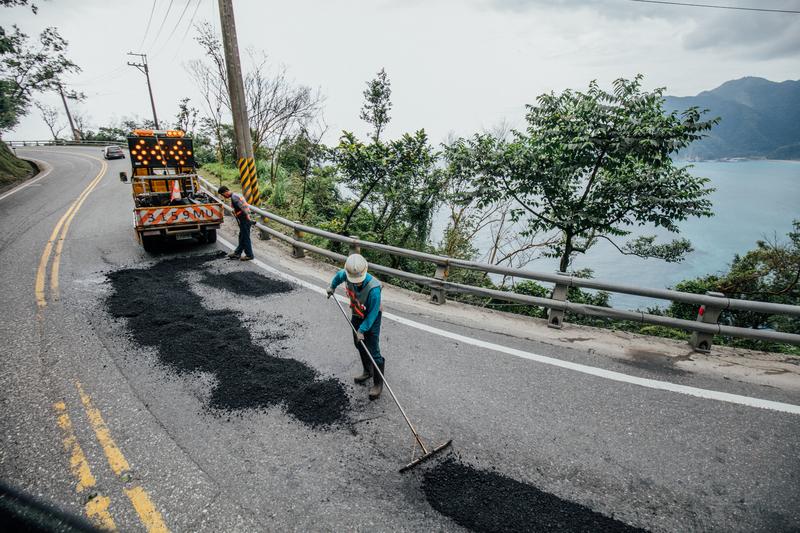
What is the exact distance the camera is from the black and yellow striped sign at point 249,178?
1137cm

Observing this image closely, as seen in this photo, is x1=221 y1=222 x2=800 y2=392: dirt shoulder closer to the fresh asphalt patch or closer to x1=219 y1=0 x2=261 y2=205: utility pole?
the fresh asphalt patch

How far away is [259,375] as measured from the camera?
4398 mm

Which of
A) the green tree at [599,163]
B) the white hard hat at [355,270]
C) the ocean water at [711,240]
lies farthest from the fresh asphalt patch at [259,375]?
the ocean water at [711,240]

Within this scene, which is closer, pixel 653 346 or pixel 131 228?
pixel 653 346

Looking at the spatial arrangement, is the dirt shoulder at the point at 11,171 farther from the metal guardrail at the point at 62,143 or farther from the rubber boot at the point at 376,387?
Answer: the metal guardrail at the point at 62,143

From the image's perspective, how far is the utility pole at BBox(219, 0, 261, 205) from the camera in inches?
400

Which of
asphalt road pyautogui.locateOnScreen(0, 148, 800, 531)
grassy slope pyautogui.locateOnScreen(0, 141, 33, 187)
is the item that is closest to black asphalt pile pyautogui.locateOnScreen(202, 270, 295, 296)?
asphalt road pyautogui.locateOnScreen(0, 148, 800, 531)

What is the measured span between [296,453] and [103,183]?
75.3ft

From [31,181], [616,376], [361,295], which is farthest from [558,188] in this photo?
[31,181]

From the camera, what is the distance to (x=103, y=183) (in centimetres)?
1977

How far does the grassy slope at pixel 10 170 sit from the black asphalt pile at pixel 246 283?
1870 cm

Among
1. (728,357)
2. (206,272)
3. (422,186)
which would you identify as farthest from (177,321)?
(422,186)

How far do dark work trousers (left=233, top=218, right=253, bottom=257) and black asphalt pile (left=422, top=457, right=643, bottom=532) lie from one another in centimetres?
679

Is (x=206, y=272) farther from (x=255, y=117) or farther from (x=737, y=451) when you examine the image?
(x=255, y=117)
